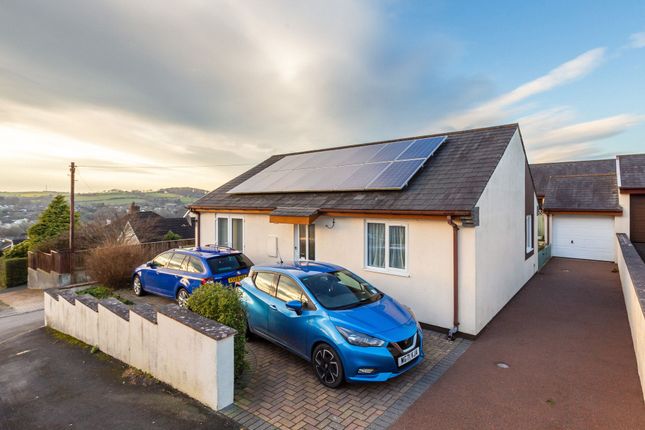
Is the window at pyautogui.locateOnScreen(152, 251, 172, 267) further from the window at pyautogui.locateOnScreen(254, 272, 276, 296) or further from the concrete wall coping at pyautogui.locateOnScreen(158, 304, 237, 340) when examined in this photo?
the concrete wall coping at pyautogui.locateOnScreen(158, 304, 237, 340)

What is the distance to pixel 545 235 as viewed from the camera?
63.6 feet

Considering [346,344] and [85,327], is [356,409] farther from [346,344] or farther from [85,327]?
[85,327]

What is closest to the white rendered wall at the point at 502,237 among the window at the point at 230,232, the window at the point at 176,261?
the window at the point at 176,261

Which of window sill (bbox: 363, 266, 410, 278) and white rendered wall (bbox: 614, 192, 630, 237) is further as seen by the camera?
white rendered wall (bbox: 614, 192, 630, 237)

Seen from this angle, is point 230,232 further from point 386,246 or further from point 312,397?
point 312,397

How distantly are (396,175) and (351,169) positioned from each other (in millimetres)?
2167

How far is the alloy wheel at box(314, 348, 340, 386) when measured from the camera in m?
4.95

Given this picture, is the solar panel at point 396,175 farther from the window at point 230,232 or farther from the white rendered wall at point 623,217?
the white rendered wall at point 623,217

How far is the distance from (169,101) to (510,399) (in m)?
14.0

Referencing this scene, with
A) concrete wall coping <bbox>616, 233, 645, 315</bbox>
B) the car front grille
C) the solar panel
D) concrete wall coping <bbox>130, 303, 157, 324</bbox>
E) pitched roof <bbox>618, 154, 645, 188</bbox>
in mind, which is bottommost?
the car front grille

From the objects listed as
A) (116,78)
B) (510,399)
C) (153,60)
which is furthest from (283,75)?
(510,399)

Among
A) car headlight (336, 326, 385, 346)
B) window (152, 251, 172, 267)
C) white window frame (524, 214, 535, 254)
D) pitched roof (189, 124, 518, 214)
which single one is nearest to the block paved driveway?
car headlight (336, 326, 385, 346)

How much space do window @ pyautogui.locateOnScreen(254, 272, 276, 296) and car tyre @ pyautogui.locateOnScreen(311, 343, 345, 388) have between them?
5.14 ft

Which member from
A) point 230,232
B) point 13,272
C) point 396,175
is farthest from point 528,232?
point 13,272
